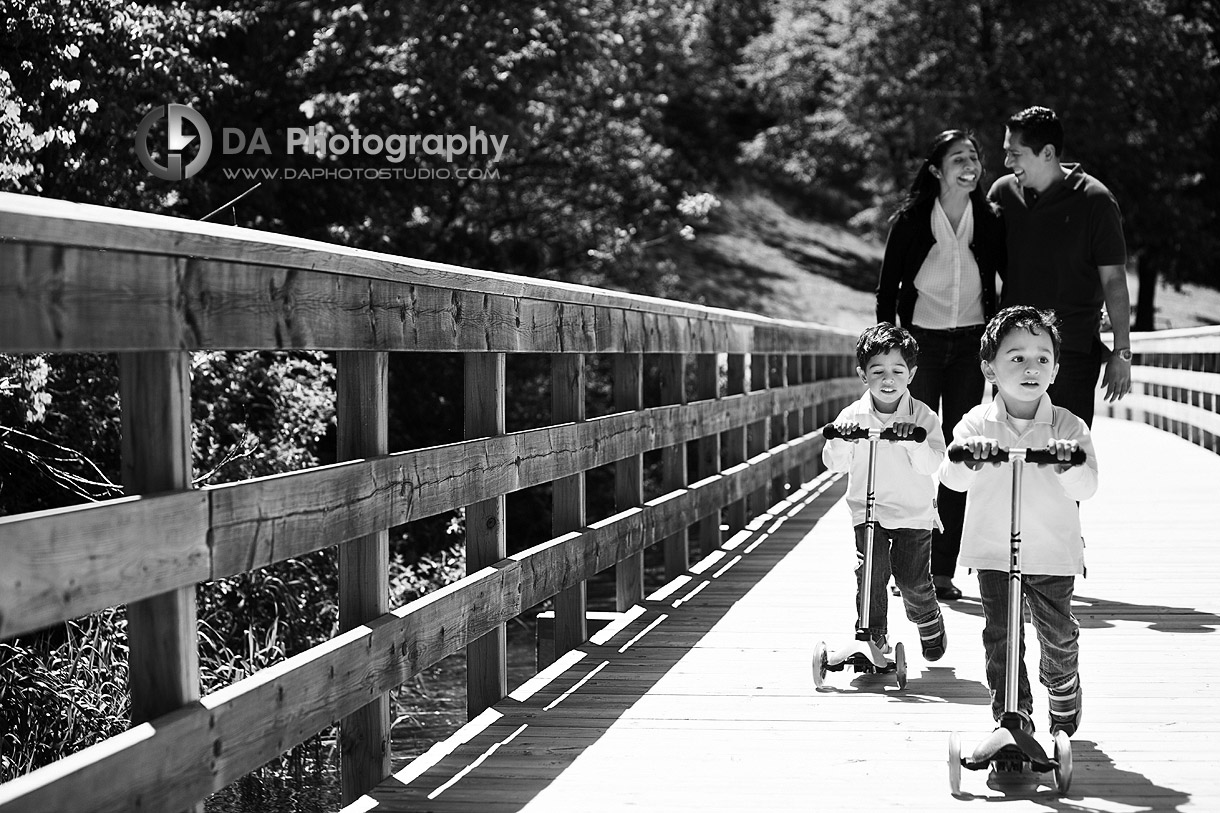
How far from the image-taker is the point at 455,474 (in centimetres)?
421

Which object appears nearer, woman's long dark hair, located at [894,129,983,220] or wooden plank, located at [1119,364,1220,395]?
woman's long dark hair, located at [894,129,983,220]

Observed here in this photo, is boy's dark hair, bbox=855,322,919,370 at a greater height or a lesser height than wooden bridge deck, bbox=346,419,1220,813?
greater

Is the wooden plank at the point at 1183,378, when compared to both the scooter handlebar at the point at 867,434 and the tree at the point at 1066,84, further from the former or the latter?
the scooter handlebar at the point at 867,434

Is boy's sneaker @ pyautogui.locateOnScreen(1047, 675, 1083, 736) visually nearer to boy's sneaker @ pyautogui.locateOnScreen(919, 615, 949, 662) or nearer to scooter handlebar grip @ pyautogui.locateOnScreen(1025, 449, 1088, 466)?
scooter handlebar grip @ pyautogui.locateOnScreen(1025, 449, 1088, 466)

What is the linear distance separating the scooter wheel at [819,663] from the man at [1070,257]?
188 centimetres

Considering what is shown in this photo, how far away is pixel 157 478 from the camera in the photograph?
266 cm

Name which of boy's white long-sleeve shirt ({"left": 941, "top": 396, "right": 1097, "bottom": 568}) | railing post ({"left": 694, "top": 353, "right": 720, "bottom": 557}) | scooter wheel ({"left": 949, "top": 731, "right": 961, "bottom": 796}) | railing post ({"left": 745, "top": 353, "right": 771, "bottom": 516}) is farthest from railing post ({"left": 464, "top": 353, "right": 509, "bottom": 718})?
railing post ({"left": 745, "top": 353, "right": 771, "bottom": 516})

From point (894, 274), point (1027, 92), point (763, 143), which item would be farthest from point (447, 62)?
point (763, 143)

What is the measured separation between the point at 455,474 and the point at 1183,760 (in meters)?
2.14

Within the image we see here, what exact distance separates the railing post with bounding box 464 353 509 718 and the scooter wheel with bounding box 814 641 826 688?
3.44 ft

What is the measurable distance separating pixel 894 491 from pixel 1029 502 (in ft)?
3.69

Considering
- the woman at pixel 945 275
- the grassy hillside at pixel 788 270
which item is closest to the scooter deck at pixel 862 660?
the woman at pixel 945 275

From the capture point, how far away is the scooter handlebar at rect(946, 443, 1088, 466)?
3.59 meters

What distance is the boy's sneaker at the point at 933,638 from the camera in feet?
16.7
